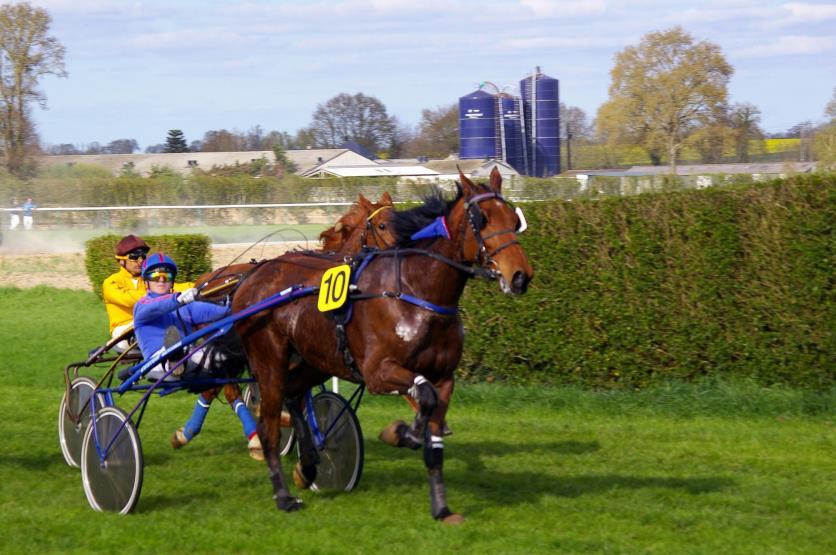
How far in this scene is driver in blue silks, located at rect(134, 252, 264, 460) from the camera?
7051 millimetres

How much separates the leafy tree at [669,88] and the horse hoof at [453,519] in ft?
128

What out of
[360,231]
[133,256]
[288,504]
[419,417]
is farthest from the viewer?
[360,231]

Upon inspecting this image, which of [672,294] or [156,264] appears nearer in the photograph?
[156,264]

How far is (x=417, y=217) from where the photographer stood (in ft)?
21.1

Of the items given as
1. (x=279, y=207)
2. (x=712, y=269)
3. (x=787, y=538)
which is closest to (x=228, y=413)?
(x=712, y=269)

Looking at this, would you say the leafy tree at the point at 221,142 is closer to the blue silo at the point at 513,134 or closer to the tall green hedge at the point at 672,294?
the blue silo at the point at 513,134

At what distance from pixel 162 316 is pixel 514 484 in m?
2.50

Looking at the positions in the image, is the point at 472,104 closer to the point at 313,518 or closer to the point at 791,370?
the point at 791,370

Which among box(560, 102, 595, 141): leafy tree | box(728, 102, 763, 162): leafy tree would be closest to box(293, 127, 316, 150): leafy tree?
box(560, 102, 595, 141): leafy tree

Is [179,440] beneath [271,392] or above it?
beneath

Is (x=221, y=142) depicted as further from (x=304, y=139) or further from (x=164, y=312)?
(x=164, y=312)

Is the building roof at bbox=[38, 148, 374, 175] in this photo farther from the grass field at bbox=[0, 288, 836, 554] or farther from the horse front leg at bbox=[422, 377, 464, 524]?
the horse front leg at bbox=[422, 377, 464, 524]

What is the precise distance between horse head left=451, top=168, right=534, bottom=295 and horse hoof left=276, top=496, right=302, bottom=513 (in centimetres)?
179

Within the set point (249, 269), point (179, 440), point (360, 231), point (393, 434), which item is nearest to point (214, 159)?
point (360, 231)
